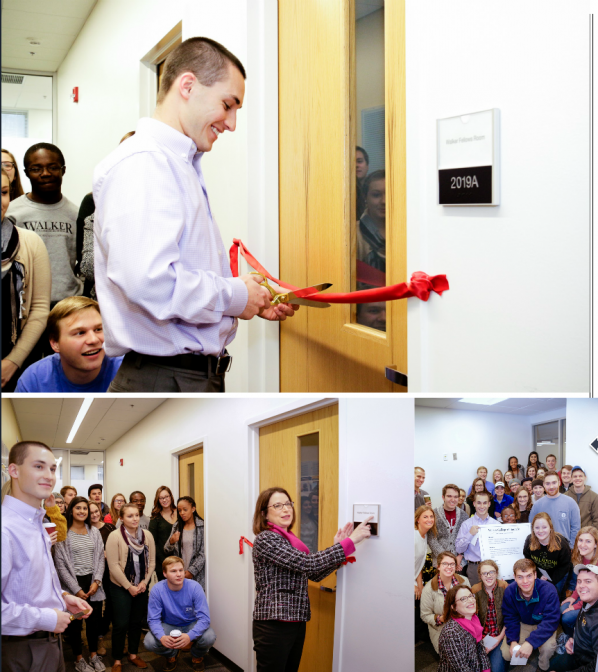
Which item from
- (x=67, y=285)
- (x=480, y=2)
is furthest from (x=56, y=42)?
(x=480, y=2)

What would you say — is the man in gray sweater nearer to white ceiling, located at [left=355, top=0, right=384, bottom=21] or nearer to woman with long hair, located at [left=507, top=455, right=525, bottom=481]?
white ceiling, located at [left=355, top=0, right=384, bottom=21]

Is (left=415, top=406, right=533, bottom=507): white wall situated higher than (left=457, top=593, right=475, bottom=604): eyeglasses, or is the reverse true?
(left=415, top=406, right=533, bottom=507): white wall

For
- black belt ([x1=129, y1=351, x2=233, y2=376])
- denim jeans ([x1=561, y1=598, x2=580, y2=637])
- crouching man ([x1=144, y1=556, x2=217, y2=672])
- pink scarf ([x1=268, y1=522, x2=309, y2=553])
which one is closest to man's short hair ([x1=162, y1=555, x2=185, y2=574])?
crouching man ([x1=144, y1=556, x2=217, y2=672])

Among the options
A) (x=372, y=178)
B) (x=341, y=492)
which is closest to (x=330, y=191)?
(x=372, y=178)

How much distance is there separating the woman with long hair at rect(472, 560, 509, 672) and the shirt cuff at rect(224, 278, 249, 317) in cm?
78

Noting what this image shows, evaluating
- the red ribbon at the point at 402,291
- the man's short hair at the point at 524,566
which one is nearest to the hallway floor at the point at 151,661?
the man's short hair at the point at 524,566

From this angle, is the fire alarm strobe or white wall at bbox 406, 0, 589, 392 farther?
the fire alarm strobe

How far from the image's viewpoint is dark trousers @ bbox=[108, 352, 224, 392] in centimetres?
154

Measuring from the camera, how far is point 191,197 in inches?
60.2

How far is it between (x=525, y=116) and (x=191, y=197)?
2.46ft

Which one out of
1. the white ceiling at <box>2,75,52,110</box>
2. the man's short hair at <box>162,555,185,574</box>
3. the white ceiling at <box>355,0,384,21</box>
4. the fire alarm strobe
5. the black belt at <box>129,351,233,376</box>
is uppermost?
the white ceiling at <box>2,75,52,110</box>

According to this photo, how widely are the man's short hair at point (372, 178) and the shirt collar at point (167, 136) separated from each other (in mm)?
534

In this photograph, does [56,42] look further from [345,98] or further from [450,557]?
[450,557]

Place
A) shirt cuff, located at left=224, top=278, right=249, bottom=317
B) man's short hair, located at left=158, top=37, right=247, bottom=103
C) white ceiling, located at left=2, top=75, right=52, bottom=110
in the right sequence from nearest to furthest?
1. shirt cuff, located at left=224, top=278, right=249, bottom=317
2. man's short hair, located at left=158, top=37, right=247, bottom=103
3. white ceiling, located at left=2, top=75, right=52, bottom=110
